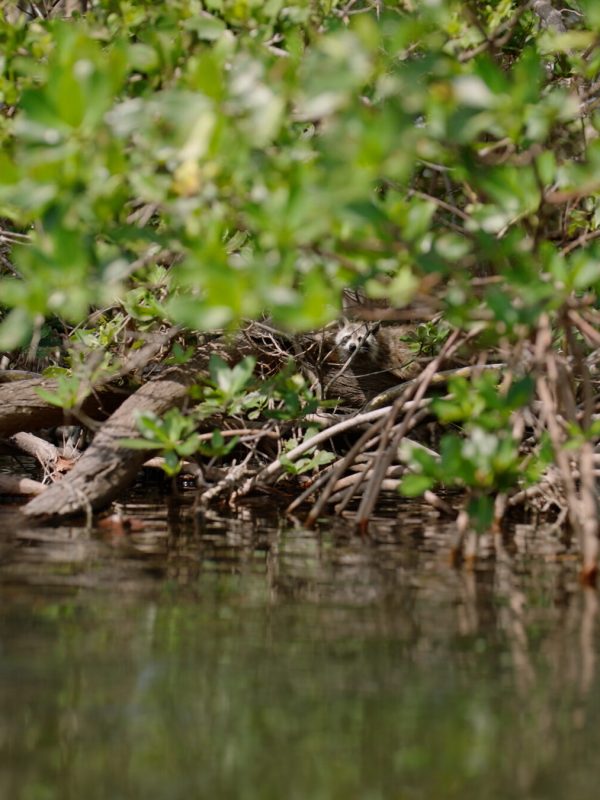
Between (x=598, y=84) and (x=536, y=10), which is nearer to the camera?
(x=598, y=84)

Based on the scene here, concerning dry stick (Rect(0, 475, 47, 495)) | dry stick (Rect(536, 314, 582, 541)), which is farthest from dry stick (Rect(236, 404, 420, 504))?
dry stick (Rect(536, 314, 582, 541))

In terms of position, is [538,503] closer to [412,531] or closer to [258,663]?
[412,531]

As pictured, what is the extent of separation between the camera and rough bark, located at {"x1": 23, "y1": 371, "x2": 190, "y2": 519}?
234 inches

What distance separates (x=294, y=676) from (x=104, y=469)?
324 cm

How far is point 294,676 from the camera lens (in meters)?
3.04

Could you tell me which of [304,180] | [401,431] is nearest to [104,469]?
[401,431]

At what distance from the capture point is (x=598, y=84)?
5641mm

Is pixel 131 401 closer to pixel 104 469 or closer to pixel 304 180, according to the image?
pixel 104 469

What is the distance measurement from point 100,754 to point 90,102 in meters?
1.53

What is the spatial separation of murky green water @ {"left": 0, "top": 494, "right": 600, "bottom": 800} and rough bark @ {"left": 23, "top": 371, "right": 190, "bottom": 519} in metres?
0.94

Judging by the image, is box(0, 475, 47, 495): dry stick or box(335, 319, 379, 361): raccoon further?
box(335, 319, 379, 361): raccoon

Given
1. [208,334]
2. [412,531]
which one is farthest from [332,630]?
[208,334]

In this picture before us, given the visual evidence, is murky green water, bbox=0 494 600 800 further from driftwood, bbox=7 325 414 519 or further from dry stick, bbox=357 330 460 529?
driftwood, bbox=7 325 414 519

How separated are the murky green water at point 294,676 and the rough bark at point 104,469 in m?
0.94
